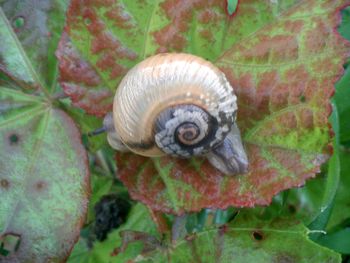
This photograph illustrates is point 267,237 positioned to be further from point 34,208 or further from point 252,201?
point 34,208

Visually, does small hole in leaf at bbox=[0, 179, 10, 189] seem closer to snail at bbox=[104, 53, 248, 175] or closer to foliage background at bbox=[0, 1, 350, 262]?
foliage background at bbox=[0, 1, 350, 262]

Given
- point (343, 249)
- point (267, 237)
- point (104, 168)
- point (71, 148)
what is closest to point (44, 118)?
point (71, 148)

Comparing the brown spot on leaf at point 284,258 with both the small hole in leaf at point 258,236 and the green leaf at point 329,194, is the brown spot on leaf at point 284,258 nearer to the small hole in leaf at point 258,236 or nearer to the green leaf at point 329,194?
the small hole in leaf at point 258,236

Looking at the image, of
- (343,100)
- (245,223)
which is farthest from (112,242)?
(343,100)

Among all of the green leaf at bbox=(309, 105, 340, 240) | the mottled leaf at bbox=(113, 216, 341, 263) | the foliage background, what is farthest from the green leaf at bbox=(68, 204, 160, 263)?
the green leaf at bbox=(309, 105, 340, 240)

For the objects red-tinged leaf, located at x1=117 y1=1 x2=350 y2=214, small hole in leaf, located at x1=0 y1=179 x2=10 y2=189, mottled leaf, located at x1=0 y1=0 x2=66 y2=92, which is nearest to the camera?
red-tinged leaf, located at x1=117 y1=1 x2=350 y2=214

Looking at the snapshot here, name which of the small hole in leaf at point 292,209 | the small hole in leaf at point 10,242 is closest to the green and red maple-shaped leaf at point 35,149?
the small hole in leaf at point 10,242
